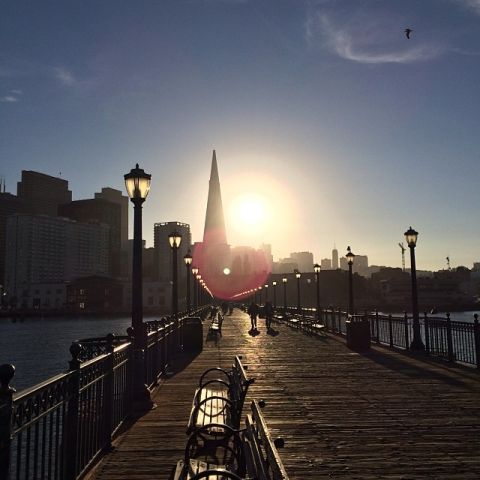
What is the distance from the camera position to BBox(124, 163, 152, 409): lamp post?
996 centimetres

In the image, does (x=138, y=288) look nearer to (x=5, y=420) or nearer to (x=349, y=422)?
(x=349, y=422)

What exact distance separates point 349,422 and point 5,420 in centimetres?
638

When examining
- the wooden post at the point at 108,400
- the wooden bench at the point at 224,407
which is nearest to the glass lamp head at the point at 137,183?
the wooden post at the point at 108,400

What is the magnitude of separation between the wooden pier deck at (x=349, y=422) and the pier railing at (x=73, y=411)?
0.41 m

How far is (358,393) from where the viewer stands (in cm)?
1126

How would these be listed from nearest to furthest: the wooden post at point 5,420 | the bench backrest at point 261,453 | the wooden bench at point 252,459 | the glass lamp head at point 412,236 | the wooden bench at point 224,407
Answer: the bench backrest at point 261,453 < the wooden bench at point 252,459 < the wooden post at point 5,420 < the wooden bench at point 224,407 < the glass lamp head at point 412,236

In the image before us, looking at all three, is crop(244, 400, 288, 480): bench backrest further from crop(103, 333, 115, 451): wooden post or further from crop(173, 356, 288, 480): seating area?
crop(103, 333, 115, 451): wooden post

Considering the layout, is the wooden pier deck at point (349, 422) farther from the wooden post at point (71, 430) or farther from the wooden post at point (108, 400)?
the wooden post at point (71, 430)

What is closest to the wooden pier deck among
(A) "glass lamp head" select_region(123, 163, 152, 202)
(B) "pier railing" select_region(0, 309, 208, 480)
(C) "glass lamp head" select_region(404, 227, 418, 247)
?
(B) "pier railing" select_region(0, 309, 208, 480)

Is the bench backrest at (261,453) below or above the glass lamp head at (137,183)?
below

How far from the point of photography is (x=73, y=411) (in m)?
5.68

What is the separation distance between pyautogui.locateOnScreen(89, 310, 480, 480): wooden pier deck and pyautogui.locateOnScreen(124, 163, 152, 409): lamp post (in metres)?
0.58

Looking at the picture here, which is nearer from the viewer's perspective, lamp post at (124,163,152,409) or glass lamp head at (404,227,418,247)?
lamp post at (124,163,152,409)

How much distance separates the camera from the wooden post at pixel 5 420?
380cm
